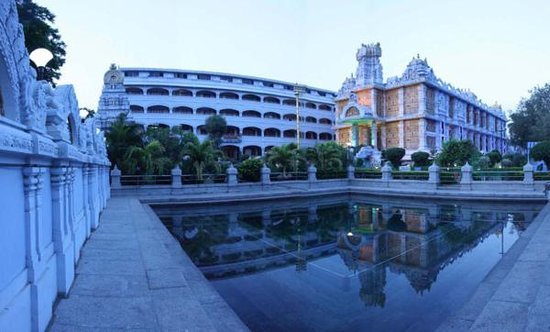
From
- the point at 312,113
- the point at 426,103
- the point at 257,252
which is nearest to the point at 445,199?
the point at 257,252

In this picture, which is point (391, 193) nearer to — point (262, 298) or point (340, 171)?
point (340, 171)

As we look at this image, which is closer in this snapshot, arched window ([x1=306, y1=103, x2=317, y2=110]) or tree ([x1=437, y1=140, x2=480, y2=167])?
tree ([x1=437, y1=140, x2=480, y2=167])

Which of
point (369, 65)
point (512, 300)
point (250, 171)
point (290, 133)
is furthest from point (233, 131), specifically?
point (512, 300)

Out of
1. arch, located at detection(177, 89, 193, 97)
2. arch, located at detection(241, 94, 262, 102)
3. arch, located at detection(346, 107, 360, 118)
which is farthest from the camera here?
arch, located at detection(241, 94, 262, 102)

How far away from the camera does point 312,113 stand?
A: 63406 millimetres

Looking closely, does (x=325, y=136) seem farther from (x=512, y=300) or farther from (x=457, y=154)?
(x=512, y=300)

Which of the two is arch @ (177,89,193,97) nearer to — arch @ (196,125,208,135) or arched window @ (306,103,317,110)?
arch @ (196,125,208,135)

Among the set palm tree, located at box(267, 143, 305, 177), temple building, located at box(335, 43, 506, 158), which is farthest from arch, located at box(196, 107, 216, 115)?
palm tree, located at box(267, 143, 305, 177)

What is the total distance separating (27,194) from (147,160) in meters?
18.3

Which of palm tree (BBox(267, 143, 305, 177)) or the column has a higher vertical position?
the column

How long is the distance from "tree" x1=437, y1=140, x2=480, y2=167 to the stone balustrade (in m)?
29.8

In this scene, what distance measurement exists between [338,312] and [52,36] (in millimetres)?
22998

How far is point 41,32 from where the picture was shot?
62.6 ft

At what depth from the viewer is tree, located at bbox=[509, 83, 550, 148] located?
44469mm
